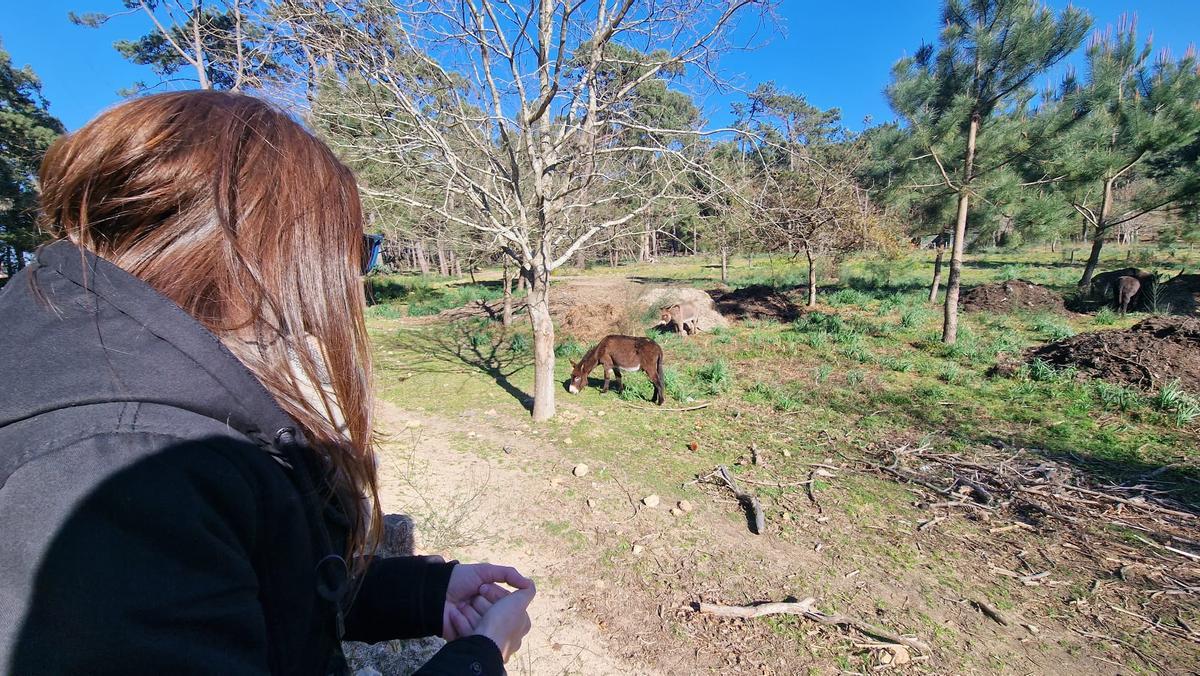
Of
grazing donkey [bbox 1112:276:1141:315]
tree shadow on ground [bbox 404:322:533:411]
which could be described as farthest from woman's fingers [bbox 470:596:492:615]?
grazing donkey [bbox 1112:276:1141:315]

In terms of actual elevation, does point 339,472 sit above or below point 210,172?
below

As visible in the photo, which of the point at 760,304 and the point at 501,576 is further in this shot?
the point at 760,304

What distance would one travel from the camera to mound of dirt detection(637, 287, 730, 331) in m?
14.5

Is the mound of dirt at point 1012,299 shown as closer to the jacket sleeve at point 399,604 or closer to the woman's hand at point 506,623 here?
the woman's hand at point 506,623

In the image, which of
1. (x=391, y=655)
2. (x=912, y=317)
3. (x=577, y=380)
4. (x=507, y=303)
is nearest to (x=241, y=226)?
(x=391, y=655)

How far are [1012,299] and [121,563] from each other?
1980cm

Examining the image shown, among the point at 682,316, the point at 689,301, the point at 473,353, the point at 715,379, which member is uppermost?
the point at 689,301

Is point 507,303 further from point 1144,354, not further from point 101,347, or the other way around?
point 101,347

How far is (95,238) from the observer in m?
0.71

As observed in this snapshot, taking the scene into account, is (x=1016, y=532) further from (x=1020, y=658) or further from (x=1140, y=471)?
(x=1140, y=471)

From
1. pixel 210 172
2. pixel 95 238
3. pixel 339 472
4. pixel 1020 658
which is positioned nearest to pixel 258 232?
pixel 210 172

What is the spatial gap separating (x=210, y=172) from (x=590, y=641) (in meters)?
3.53

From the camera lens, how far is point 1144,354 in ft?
25.2

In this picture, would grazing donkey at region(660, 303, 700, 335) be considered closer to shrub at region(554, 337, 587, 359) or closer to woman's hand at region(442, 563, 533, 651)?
shrub at region(554, 337, 587, 359)
